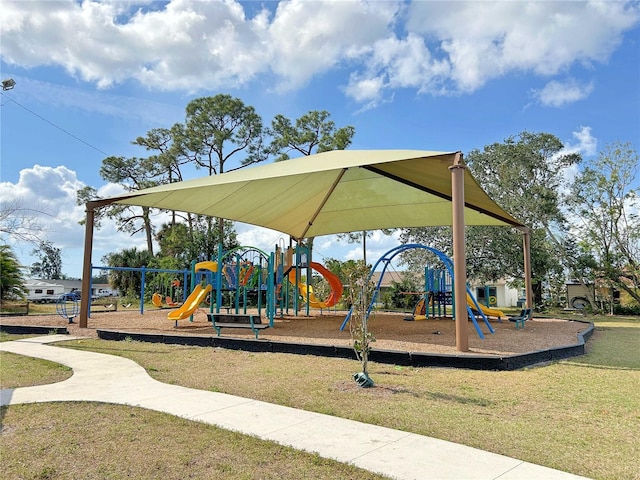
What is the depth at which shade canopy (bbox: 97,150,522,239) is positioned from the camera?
9258 mm

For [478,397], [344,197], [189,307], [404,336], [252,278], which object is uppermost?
[344,197]

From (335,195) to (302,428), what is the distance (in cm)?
1086

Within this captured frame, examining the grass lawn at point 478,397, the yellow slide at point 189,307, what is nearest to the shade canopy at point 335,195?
the yellow slide at point 189,307

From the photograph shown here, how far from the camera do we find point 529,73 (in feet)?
36.2

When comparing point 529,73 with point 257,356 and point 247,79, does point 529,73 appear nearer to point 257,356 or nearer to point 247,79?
point 247,79

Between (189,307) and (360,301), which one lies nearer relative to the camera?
(360,301)

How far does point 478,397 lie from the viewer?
4.80 meters

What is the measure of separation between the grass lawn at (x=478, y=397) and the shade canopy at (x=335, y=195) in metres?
3.69

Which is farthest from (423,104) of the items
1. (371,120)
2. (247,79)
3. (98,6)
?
(98,6)

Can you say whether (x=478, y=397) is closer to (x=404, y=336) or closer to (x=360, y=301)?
(x=360, y=301)

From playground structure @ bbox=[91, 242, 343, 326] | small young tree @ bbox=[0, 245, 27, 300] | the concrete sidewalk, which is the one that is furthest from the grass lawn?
small young tree @ bbox=[0, 245, 27, 300]

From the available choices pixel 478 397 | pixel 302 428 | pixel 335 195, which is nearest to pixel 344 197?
pixel 335 195

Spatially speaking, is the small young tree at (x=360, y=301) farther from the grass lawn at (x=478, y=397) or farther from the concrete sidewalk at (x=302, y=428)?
the concrete sidewalk at (x=302, y=428)

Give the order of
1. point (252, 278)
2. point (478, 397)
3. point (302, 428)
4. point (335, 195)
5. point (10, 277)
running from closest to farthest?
point (302, 428)
point (478, 397)
point (252, 278)
point (335, 195)
point (10, 277)
